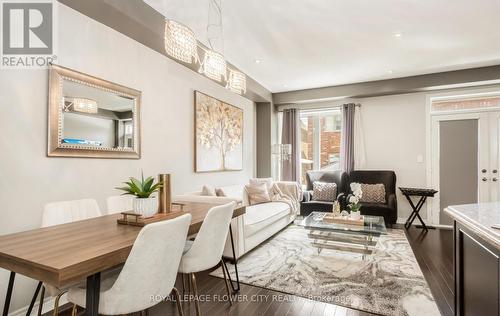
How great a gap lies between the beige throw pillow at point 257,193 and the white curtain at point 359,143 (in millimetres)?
2179

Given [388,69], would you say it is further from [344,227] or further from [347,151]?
[344,227]

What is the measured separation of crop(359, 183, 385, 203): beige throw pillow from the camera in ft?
15.6

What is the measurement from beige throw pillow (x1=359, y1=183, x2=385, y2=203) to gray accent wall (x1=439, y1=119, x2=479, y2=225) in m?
1.14

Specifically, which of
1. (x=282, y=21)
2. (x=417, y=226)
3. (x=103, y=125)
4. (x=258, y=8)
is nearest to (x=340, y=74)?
(x=282, y=21)

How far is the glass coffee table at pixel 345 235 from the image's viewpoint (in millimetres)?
3205

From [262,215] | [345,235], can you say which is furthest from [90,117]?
[345,235]

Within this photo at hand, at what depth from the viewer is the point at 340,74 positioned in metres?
4.71

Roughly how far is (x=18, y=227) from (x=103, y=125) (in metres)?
1.10

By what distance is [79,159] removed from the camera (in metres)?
2.36

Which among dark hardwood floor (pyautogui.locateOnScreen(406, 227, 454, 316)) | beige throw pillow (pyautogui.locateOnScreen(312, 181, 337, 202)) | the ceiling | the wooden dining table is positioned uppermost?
the ceiling

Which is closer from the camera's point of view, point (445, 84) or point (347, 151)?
point (445, 84)

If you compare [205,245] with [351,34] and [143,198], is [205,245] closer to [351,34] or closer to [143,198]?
[143,198]

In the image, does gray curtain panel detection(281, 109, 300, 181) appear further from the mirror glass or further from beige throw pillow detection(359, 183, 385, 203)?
the mirror glass

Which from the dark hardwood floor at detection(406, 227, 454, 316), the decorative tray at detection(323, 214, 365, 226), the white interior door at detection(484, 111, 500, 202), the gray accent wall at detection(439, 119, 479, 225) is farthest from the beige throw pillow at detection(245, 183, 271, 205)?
the white interior door at detection(484, 111, 500, 202)
